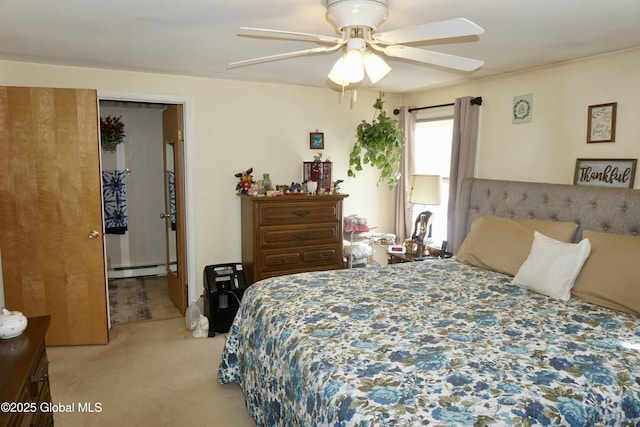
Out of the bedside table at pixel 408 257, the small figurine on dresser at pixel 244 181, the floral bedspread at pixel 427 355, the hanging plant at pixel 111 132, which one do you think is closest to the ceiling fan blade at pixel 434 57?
the floral bedspread at pixel 427 355

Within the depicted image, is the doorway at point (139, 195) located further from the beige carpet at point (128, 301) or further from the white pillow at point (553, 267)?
the white pillow at point (553, 267)

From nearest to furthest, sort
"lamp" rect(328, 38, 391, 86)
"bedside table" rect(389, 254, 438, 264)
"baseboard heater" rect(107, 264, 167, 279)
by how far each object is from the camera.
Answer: "lamp" rect(328, 38, 391, 86) < "bedside table" rect(389, 254, 438, 264) < "baseboard heater" rect(107, 264, 167, 279)

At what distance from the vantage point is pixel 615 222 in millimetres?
2857

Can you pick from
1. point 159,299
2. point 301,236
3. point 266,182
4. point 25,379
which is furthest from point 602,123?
point 159,299

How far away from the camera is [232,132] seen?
169 inches

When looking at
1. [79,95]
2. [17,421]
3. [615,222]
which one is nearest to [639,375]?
[615,222]

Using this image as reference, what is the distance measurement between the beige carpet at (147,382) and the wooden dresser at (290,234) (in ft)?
2.58

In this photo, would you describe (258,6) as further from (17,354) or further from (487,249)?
(487,249)

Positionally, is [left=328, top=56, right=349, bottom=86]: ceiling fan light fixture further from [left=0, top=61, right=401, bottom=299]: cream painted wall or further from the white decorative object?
[left=0, top=61, right=401, bottom=299]: cream painted wall

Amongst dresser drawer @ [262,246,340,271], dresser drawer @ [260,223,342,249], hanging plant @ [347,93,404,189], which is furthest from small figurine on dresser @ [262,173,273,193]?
hanging plant @ [347,93,404,189]

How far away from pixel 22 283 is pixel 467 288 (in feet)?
10.9

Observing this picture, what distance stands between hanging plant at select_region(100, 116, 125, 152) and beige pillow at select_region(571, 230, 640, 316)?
16.8ft

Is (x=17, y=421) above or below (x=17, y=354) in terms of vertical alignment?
below

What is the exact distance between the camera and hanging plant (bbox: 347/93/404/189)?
4418mm
